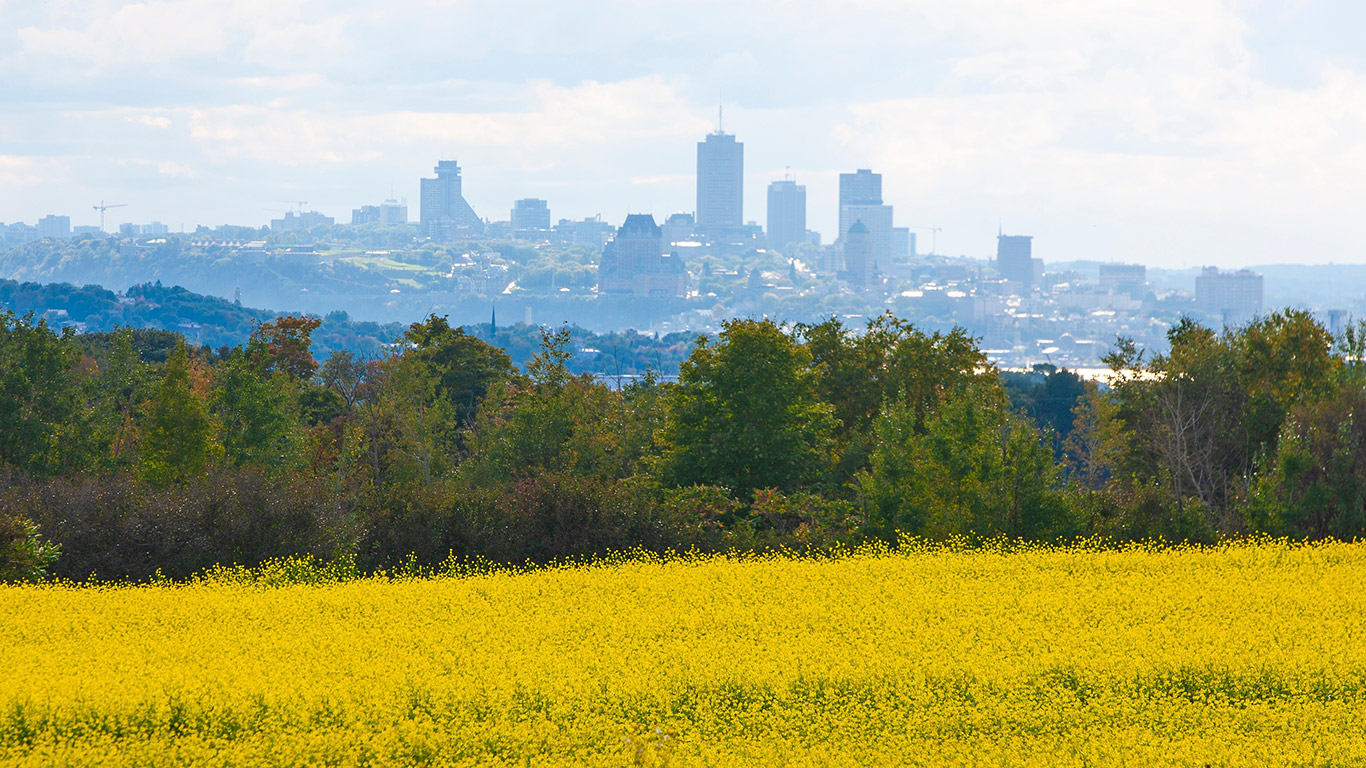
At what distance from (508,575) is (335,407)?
128ft

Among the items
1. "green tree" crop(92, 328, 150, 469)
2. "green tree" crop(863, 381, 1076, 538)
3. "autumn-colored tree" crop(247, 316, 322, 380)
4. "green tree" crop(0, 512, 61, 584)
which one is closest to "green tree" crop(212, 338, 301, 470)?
"green tree" crop(92, 328, 150, 469)

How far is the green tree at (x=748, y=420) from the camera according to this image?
2952 cm

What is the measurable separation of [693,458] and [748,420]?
1.77m

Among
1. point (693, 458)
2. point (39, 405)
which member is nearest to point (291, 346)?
point (39, 405)

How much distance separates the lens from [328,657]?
13.4 meters

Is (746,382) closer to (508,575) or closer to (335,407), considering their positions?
(508,575)

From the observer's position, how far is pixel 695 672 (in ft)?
42.0

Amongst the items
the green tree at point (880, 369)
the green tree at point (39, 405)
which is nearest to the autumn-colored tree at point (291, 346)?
the green tree at point (39, 405)

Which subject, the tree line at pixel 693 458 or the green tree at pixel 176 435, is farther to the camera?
the green tree at pixel 176 435

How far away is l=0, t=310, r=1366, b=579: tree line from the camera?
70.5 feet

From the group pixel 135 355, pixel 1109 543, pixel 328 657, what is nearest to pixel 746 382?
pixel 1109 543

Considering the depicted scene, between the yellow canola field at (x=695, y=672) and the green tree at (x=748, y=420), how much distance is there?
11490 mm

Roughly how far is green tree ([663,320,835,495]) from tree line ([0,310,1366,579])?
0.07 metres

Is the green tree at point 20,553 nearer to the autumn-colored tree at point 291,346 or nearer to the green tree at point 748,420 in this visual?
the green tree at point 748,420
